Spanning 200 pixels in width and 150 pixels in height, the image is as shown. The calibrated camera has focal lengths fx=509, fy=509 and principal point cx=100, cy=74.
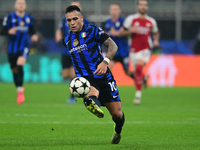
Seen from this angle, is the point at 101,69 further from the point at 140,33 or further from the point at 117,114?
the point at 140,33

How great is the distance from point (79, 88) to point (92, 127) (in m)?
2.54

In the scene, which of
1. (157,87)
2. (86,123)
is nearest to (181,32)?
(157,87)

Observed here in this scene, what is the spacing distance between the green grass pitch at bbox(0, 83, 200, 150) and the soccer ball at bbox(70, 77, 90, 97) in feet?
2.23

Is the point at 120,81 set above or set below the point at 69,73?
below

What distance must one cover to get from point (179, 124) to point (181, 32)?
20.4 meters

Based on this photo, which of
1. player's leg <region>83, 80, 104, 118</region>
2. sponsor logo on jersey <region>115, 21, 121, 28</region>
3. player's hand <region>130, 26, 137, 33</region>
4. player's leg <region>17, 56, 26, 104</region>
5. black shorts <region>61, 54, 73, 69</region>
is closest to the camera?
player's leg <region>83, 80, 104, 118</region>

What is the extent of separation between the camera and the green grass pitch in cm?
657

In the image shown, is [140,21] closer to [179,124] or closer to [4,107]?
[4,107]

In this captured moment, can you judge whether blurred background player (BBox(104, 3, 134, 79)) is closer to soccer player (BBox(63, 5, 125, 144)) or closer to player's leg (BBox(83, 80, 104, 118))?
soccer player (BBox(63, 5, 125, 144))

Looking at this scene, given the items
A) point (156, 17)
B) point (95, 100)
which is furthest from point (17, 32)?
point (156, 17)

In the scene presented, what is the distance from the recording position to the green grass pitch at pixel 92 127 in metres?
6.57

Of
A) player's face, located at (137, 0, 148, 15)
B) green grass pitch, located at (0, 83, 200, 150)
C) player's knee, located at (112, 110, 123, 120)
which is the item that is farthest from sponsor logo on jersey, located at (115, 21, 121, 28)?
player's knee, located at (112, 110, 123, 120)

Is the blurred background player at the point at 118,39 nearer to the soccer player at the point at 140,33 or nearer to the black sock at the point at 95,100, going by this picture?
the soccer player at the point at 140,33

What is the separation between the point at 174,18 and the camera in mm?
28703
